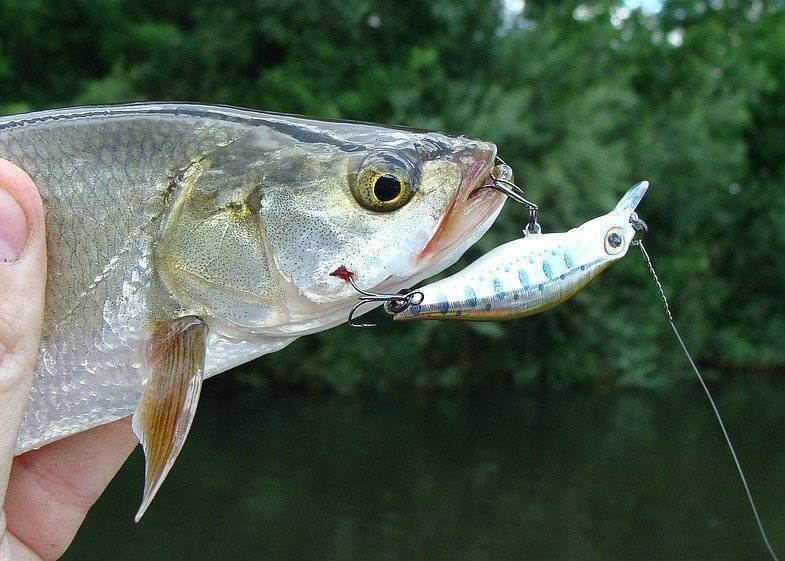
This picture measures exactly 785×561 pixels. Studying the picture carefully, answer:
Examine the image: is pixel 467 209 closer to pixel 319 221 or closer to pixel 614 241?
pixel 319 221

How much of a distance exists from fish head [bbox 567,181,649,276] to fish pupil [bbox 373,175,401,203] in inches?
21.3

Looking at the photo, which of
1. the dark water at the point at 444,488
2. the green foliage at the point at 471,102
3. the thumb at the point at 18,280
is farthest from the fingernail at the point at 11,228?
the green foliage at the point at 471,102

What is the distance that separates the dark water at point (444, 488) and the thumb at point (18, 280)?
768 cm

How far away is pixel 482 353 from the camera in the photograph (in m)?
19.0

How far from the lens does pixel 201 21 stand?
17.1 metres

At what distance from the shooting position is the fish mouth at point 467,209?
211cm

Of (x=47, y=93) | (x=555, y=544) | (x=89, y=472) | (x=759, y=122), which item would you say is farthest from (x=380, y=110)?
(x=759, y=122)

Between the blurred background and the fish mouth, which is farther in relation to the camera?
the blurred background

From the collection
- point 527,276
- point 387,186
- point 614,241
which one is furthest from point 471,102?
point 387,186

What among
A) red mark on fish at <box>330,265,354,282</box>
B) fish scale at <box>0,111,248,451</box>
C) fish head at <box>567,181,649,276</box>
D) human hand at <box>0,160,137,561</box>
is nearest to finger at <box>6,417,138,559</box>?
human hand at <box>0,160,137,561</box>

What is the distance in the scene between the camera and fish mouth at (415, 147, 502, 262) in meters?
2.11

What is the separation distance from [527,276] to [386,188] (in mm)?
467

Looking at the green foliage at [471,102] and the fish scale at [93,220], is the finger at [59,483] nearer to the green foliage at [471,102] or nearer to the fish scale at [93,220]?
the fish scale at [93,220]

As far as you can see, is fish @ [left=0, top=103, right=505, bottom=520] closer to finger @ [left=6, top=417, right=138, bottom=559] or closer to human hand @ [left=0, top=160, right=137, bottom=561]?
human hand @ [left=0, top=160, right=137, bottom=561]
